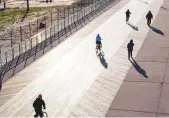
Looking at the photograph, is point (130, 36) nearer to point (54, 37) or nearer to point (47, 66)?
point (54, 37)

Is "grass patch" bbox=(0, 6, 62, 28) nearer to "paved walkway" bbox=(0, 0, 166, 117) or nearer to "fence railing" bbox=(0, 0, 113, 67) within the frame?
"fence railing" bbox=(0, 0, 113, 67)

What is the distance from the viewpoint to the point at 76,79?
20594mm

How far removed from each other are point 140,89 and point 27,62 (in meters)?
8.20

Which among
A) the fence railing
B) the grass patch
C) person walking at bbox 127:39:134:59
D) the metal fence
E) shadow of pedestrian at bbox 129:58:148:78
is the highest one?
person walking at bbox 127:39:134:59

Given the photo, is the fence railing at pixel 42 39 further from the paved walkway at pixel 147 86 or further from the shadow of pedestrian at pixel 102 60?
the paved walkway at pixel 147 86

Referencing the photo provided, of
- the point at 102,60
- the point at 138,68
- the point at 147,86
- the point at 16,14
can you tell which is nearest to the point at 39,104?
the point at 147,86

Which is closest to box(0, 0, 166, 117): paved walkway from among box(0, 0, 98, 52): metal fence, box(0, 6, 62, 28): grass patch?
box(0, 0, 98, 52): metal fence

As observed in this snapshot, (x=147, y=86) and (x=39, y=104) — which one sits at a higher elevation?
(x=39, y=104)

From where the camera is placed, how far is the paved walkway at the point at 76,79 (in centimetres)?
1698

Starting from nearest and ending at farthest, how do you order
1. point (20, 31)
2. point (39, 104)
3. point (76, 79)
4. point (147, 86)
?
1. point (39, 104)
2. point (147, 86)
3. point (76, 79)
4. point (20, 31)

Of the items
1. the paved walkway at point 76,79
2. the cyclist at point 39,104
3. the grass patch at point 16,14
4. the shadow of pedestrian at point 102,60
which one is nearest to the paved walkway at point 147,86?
the paved walkway at point 76,79

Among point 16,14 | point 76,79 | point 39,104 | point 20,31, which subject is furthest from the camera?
point 16,14

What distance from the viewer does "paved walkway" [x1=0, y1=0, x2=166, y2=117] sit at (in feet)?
55.7

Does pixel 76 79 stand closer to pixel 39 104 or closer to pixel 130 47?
pixel 130 47
